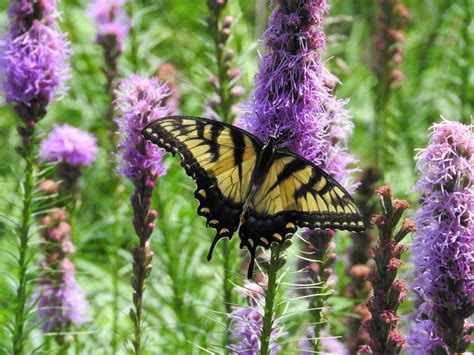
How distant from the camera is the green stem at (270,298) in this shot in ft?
9.23

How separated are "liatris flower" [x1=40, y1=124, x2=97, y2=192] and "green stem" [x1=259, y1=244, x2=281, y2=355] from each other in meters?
1.75

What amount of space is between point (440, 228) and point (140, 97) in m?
1.41

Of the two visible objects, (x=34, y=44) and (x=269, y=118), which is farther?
(x=34, y=44)

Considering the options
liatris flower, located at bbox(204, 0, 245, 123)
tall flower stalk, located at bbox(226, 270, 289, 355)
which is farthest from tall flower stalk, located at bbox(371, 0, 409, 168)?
tall flower stalk, located at bbox(226, 270, 289, 355)

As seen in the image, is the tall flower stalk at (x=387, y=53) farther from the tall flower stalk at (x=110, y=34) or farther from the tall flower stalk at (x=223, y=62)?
the tall flower stalk at (x=110, y=34)

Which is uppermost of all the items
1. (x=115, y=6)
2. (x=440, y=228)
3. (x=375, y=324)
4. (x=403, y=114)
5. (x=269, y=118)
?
(x=115, y=6)

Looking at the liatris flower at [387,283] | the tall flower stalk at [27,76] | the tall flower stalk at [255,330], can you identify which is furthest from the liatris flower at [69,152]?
the liatris flower at [387,283]

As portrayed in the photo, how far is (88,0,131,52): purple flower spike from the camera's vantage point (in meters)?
4.70

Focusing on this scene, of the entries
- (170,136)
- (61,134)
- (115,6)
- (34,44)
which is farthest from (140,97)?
(115,6)

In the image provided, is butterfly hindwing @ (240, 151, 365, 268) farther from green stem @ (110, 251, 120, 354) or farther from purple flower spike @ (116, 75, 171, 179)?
green stem @ (110, 251, 120, 354)

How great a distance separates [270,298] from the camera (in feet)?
9.21

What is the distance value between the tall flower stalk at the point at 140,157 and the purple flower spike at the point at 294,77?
593 millimetres

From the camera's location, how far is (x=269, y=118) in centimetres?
272

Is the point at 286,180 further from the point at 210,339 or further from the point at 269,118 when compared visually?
the point at 210,339
